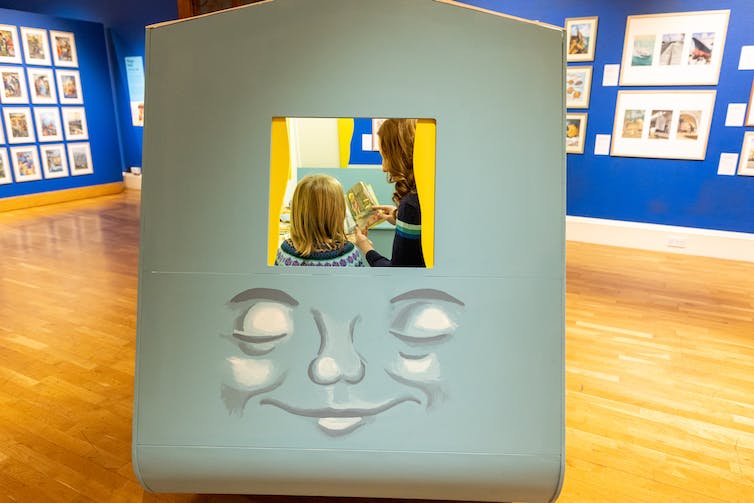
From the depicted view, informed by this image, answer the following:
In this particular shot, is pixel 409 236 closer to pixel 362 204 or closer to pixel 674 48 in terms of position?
pixel 362 204

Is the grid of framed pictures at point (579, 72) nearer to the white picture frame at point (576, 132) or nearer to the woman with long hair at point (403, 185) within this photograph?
the white picture frame at point (576, 132)

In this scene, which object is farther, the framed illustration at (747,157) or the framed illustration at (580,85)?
the framed illustration at (580,85)

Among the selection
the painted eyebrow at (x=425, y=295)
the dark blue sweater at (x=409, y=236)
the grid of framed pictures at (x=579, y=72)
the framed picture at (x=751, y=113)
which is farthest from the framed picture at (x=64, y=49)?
the framed picture at (x=751, y=113)

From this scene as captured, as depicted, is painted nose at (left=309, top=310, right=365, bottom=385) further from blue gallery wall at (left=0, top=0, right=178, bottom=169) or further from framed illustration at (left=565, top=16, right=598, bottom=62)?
blue gallery wall at (left=0, top=0, right=178, bottom=169)

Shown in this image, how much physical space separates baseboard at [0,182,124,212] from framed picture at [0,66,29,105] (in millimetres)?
1236

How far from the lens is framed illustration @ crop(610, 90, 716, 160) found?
4.89 m

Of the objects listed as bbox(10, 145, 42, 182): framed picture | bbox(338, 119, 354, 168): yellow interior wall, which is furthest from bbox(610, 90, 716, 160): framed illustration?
bbox(10, 145, 42, 182): framed picture

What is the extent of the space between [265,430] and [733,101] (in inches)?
202

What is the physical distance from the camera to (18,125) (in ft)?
23.0

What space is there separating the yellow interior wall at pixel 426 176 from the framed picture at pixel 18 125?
7409mm

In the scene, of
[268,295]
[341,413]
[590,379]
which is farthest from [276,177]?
[590,379]

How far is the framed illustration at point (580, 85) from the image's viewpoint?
5262 mm

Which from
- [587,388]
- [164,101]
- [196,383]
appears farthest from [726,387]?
[164,101]

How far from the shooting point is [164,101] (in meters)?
1.49
